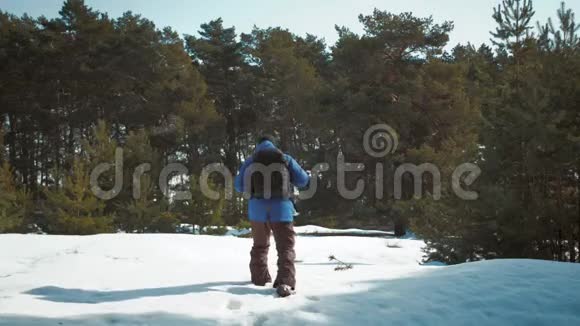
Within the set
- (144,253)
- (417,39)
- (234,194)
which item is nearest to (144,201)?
(234,194)

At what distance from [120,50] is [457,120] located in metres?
22.8

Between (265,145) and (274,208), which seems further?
(265,145)

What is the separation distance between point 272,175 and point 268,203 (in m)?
0.36

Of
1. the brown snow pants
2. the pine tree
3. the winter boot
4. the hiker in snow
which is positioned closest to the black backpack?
Result: the hiker in snow

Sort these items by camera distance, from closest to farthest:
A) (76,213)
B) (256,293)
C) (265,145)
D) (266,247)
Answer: (256,293) < (266,247) < (265,145) < (76,213)

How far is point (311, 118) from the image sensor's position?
30484 millimetres

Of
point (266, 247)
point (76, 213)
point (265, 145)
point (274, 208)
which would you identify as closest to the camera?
point (274, 208)

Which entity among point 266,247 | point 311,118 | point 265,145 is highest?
point 311,118

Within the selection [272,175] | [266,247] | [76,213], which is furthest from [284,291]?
[76,213]

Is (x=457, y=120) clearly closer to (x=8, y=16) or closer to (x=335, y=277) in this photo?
(x=335, y=277)

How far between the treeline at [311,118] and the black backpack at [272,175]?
4.71 m

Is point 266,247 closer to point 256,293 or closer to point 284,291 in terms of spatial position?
point 256,293

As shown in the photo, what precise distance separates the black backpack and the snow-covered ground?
1.19 meters

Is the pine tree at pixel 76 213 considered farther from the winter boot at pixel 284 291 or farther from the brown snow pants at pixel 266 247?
the winter boot at pixel 284 291
